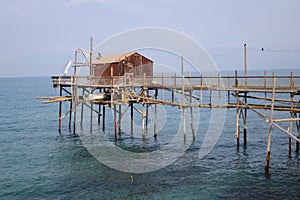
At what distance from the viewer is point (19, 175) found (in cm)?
2362

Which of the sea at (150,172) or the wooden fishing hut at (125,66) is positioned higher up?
the wooden fishing hut at (125,66)

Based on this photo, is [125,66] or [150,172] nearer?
[150,172]

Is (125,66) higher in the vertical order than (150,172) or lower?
higher

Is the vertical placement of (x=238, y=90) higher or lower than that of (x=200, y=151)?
higher

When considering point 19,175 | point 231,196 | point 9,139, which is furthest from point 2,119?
point 231,196

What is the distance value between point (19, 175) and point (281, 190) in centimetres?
1723

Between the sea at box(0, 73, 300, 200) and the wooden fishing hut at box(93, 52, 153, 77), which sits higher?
the wooden fishing hut at box(93, 52, 153, 77)

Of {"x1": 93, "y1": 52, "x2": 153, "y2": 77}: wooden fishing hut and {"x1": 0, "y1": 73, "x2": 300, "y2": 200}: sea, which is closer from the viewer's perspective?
{"x1": 0, "y1": 73, "x2": 300, "y2": 200}: sea

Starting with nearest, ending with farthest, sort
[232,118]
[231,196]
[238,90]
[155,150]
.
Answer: [231,196] < [238,90] < [155,150] < [232,118]

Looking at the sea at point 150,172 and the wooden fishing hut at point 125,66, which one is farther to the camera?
the wooden fishing hut at point 125,66

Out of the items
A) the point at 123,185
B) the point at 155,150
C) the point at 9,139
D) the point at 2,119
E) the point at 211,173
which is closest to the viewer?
the point at 123,185

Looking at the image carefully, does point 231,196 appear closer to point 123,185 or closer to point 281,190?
point 281,190

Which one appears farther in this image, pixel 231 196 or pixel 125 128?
pixel 125 128

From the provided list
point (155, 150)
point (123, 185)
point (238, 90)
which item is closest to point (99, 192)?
point (123, 185)
